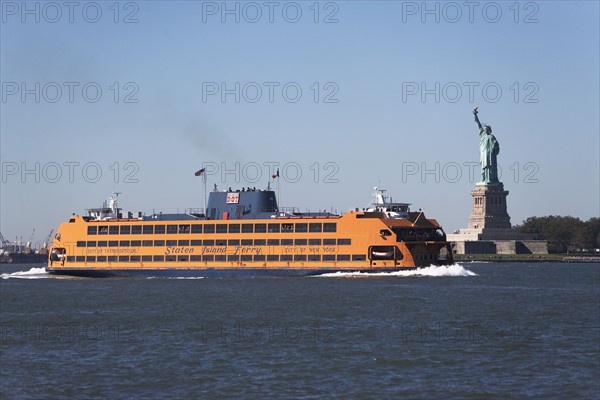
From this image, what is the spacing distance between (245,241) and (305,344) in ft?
191

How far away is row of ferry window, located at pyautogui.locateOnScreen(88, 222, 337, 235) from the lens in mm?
98375

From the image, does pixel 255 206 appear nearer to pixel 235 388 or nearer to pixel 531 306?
pixel 531 306

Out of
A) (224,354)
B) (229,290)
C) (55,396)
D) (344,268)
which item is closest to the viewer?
(55,396)

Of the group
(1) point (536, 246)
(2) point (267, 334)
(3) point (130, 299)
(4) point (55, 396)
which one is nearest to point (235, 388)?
(4) point (55, 396)

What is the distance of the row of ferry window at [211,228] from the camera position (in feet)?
323

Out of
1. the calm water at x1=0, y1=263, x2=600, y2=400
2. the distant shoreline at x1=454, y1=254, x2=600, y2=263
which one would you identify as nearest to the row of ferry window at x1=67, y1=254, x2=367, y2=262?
the calm water at x1=0, y1=263, x2=600, y2=400

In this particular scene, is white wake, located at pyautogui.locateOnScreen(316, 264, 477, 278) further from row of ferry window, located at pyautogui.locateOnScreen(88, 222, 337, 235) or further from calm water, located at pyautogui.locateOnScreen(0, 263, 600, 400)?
calm water, located at pyautogui.locateOnScreen(0, 263, 600, 400)

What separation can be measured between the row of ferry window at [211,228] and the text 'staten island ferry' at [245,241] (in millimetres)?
93

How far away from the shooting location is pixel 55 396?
32781 mm

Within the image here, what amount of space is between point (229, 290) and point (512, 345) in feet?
131

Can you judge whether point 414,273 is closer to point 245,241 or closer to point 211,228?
point 245,241

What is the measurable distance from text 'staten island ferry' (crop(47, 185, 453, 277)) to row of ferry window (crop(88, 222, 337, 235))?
9 cm

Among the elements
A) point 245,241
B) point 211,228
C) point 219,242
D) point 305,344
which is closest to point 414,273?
point 245,241

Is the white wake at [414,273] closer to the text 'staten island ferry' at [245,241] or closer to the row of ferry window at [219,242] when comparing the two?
the text 'staten island ferry' at [245,241]
